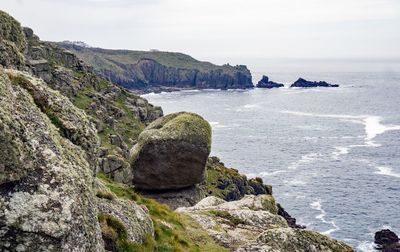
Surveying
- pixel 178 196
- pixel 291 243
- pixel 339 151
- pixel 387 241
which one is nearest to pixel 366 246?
pixel 387 241

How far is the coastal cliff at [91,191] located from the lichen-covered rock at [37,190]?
2cm

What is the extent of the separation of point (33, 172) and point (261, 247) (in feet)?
40.5

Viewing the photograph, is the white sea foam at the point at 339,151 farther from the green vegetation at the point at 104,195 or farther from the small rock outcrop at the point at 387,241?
the green vegetation at the point at 104,195

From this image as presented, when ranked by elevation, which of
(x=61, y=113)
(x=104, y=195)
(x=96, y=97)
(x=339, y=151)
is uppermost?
(x=61, y=113)

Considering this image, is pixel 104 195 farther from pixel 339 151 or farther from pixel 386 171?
pixel 339 151

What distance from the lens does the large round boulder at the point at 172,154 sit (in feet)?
145

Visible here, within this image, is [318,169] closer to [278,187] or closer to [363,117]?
[278,187]

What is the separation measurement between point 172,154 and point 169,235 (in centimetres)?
2165

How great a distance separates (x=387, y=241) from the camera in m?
70.8

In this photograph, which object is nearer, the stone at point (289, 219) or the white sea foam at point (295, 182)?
the stone at point (289, 219)

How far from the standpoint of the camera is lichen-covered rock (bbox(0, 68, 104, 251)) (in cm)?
1089

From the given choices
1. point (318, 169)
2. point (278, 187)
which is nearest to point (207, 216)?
point (278, 187)

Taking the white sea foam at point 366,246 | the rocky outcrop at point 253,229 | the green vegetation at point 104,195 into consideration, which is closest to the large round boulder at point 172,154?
the rocky outcrop at point 253,229

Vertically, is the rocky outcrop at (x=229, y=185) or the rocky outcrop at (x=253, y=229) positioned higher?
the rocky outcrop at (x=253, y=229)
